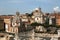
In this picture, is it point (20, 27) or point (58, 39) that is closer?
point (58, 39)

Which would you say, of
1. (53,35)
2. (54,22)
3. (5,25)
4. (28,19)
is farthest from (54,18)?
(53,35)

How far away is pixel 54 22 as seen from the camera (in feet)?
169

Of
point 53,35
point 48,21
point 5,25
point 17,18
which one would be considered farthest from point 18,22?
point 48,21

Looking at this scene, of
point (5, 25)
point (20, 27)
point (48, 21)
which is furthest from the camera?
point (48, 21)

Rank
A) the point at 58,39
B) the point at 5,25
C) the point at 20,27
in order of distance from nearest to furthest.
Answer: the point at 58,39 → the point at 20,27 → the point at 5,25

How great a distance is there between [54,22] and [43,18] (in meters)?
4.36

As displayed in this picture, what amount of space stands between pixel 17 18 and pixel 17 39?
8.17 m

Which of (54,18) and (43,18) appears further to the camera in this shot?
(54,18)

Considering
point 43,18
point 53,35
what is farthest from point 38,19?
point 53,35

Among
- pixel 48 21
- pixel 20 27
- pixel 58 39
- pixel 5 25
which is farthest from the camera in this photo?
pixel 48 21

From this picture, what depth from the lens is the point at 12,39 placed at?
2862 cm

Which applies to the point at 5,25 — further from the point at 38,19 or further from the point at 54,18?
the point at 54,18

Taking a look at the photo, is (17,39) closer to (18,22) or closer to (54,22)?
(18,22)

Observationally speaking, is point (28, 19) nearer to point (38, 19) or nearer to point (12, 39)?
point (38, 19)
